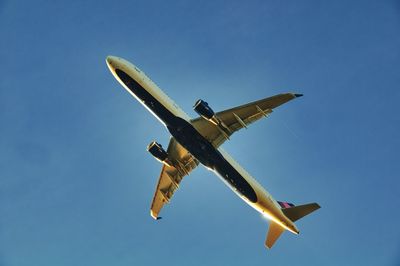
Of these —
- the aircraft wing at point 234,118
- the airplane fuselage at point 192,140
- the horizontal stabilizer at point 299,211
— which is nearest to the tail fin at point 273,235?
the horizontal stabilizer at point 299,211

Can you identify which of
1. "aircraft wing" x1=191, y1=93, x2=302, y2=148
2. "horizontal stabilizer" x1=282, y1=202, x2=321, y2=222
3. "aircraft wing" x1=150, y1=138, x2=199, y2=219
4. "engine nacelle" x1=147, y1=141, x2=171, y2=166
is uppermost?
"engine nacelle" x1=147, y1=141, x2=171, y2=166

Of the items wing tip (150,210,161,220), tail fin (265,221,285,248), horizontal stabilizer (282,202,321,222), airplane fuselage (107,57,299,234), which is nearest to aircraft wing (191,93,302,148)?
airplane fuselage (107,57,299,234)

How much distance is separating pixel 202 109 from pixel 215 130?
4.21m

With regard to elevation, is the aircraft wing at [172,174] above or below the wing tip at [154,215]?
above

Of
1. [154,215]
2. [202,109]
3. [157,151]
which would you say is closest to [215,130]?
[202,109]

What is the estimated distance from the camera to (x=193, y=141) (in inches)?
2384

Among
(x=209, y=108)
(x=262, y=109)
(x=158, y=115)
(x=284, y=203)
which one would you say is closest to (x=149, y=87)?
(x=158, y=115)

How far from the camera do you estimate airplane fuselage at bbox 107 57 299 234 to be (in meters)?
59.0

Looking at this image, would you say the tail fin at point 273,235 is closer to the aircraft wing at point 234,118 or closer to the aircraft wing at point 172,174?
the aircraft wing at point 172,174

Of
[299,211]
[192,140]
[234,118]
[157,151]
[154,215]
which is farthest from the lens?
[154,215]

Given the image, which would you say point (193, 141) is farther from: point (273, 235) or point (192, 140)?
point (273, 235)

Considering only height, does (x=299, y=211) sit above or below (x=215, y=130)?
below

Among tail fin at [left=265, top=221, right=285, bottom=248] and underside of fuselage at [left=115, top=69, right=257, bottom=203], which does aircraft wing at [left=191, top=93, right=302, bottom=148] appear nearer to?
underside of fuselage at [left=115, top=69, right=257, bottom=203]

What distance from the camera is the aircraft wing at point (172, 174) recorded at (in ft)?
226
